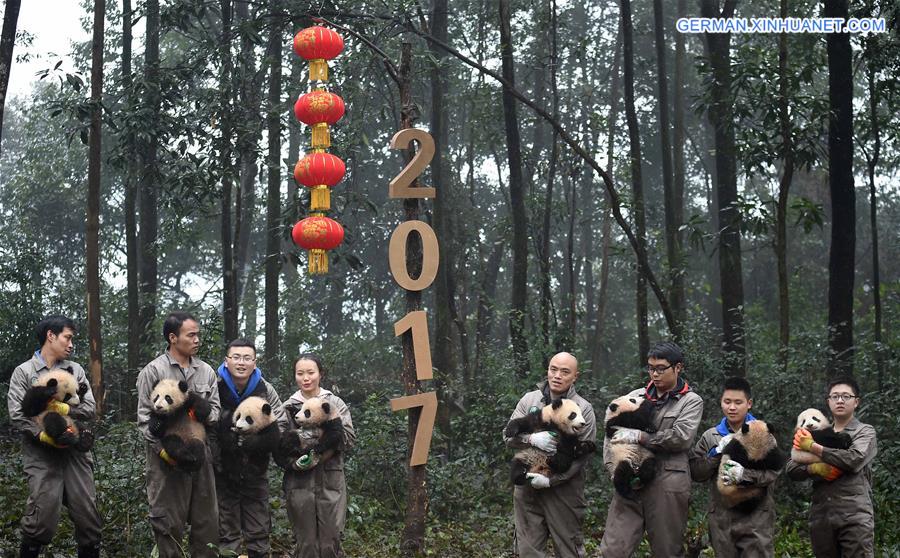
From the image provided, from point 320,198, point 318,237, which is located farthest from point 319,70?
point 318,237

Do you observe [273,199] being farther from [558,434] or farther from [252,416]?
[558,434]

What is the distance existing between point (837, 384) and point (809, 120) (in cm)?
630

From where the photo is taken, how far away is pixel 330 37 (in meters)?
9.09

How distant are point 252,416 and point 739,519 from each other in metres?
3.26

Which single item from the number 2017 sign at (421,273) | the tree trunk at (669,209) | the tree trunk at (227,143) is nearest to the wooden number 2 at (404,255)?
the number 2017 sign at (421,273)

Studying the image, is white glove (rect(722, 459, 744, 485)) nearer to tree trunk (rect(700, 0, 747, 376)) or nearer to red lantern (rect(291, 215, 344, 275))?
red lantern (rect(291, 215, 344, 275))

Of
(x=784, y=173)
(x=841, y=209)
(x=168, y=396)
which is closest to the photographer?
(x=168, y=396)

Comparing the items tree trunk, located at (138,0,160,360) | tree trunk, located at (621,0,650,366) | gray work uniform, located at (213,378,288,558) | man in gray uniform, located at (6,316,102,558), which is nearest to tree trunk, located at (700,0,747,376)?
tree trunk, located at (621,0,650,366)

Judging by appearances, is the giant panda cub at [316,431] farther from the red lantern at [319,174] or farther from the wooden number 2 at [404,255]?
the red lantern at [319,174]

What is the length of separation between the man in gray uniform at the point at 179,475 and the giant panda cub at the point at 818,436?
12.8 feet

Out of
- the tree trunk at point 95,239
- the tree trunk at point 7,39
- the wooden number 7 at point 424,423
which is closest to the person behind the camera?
the wooden number 7 at point 424,423

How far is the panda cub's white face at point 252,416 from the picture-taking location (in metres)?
6.81

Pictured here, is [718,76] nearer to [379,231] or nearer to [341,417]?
[341,417]

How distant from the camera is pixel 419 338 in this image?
8.20 meters
